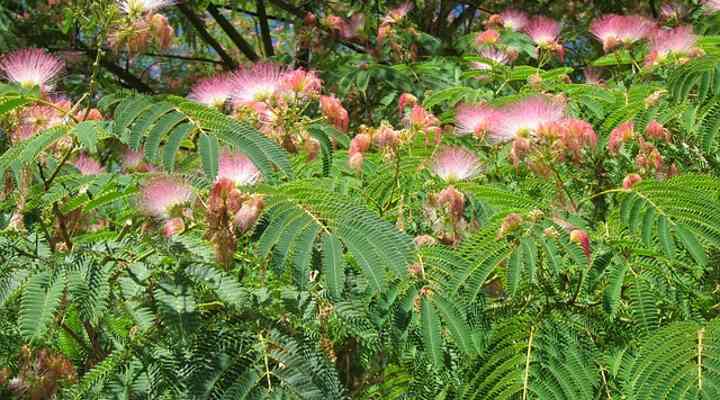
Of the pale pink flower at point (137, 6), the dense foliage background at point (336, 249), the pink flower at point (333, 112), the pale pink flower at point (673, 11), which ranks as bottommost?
the dense foliage background at point (336, 249)

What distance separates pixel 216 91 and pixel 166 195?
0.84m

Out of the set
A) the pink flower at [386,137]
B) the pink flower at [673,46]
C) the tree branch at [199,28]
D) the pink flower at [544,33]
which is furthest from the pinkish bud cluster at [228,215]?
the tree branch at [199,28]

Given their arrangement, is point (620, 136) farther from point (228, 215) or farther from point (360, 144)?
point (228, 215)

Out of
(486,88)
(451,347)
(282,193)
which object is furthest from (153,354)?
(486,88)

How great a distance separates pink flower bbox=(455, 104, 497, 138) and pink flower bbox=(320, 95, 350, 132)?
0.41 m

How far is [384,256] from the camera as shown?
2.16 metres

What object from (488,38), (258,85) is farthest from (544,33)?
(258,85)

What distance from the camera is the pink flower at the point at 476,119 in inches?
126

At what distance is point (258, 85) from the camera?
2.98 m

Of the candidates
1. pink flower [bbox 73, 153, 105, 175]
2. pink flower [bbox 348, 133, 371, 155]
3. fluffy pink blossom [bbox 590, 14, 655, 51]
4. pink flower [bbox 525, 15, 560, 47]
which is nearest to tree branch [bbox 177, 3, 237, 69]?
pink flower [bbox 525, 15, 560, 47]

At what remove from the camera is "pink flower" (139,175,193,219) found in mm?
2430

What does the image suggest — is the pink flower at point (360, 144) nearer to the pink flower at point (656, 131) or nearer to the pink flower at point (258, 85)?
the pink flower at point (258, 85)

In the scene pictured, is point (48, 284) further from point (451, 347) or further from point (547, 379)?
point (547, 379)

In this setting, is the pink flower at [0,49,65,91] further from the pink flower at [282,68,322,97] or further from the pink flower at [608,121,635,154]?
the pink flower at [608,121,635,154]
